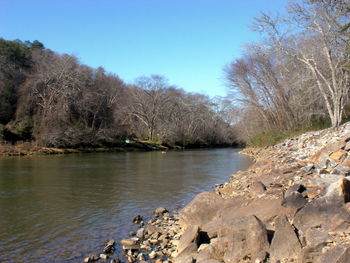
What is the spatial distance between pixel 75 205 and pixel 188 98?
6266 cm

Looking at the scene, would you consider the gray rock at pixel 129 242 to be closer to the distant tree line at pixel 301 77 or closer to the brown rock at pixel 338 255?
the brown rock at pixel 338 255

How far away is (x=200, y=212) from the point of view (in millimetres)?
8773

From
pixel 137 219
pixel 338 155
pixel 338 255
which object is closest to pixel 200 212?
pixel 137 219

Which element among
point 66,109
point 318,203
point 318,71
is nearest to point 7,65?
Answer: point 66,109

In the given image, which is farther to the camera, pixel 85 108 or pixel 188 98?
pixel 188 98

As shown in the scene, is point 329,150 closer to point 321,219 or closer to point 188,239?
point 321,219

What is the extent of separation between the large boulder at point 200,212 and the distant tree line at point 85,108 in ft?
107

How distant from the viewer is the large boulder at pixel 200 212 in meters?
8.68

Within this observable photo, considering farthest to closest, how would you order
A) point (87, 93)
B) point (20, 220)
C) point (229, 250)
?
point (87, 93)
point (20, 220)
point (229, 250)

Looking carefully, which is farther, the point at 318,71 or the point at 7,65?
the point at 7,65

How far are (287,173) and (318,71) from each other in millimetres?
14237

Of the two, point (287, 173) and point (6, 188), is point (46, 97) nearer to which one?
point (6, 188)

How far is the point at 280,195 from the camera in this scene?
800cm

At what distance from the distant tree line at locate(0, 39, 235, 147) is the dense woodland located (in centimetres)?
16
